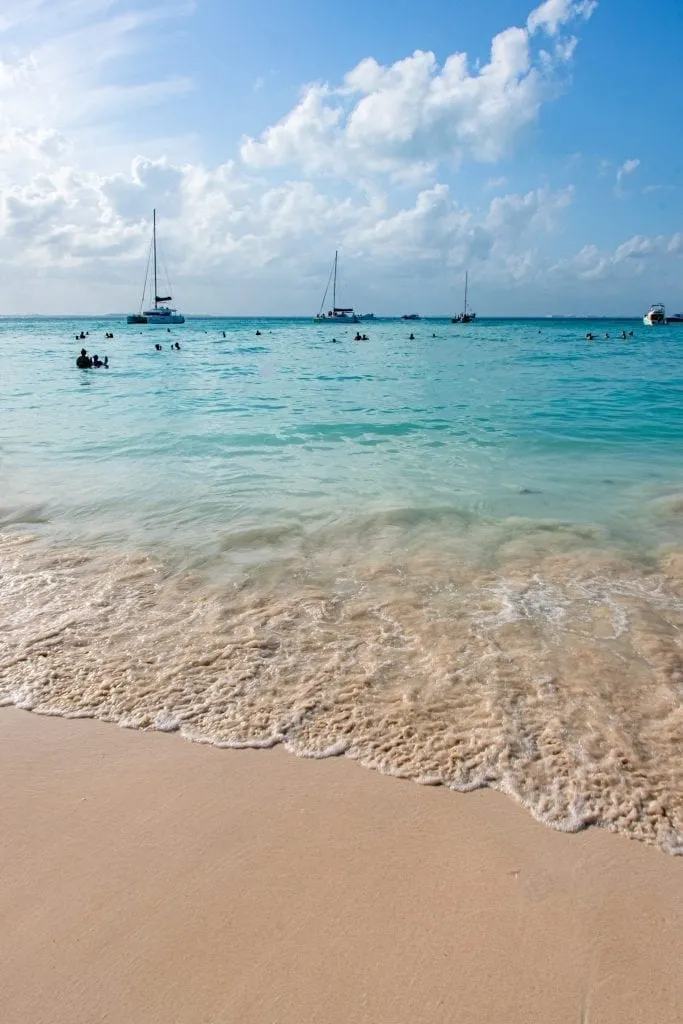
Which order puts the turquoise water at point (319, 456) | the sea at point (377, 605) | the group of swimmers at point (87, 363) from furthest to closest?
the group of swimmers at point (87, 363), the turquoise water at point (319, 456), the sea at point (377, 605)

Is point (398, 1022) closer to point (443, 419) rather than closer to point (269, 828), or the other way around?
point (269, 828)

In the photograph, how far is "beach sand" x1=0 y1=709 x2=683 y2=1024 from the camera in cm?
234

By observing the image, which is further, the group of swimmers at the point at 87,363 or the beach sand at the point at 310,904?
the group of swimmers at the point at 87,363

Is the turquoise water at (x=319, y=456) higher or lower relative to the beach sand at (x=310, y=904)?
higher

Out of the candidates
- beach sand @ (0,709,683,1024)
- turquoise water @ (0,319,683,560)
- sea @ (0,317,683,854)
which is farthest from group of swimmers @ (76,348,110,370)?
beach sand @ (0,709,683,1024)

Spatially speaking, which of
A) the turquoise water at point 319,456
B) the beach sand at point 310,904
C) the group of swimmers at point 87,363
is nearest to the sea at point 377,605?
the turquoise water at point 319,456

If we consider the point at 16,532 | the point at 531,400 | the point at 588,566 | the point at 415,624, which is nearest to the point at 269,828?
the point at 415,624

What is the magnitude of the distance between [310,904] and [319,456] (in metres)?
11.4

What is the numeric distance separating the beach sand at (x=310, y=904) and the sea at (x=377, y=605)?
321 millimetres

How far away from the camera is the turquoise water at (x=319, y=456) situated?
897 cm

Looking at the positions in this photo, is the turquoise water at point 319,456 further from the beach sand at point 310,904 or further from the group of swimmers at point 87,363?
the group of swimmers at point 87,363

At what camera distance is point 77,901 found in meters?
2.72

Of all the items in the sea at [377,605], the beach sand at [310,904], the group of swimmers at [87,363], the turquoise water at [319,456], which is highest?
the group of swimmers at [87,363]

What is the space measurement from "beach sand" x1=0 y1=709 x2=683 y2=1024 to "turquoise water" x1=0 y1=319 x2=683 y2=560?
416 cm
